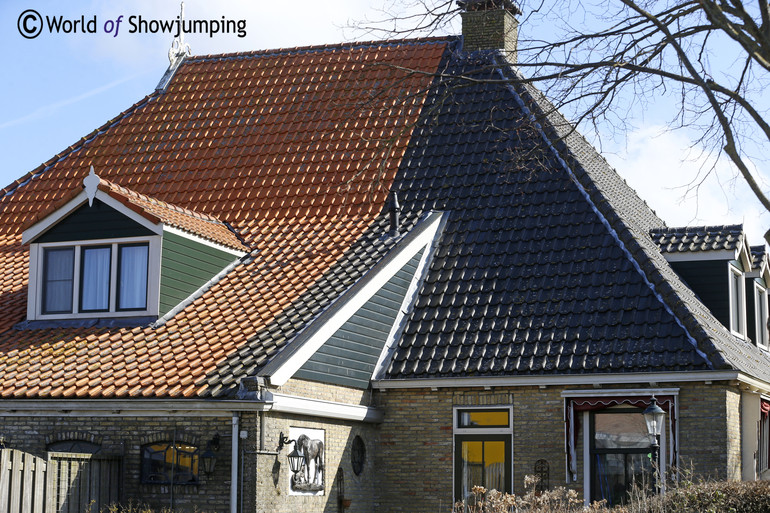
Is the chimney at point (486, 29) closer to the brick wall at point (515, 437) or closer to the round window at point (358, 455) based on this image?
the brick wall at point (515, 437)

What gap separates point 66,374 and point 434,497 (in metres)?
6.37

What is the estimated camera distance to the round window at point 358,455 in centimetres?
1736

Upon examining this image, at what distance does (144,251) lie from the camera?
711 inches

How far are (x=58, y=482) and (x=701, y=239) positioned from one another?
12466 millimetres

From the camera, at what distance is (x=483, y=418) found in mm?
17453

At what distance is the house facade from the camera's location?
15617 millimetres

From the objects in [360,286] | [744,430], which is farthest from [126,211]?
[744,430]

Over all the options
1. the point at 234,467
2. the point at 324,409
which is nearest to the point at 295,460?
the point at 324,409

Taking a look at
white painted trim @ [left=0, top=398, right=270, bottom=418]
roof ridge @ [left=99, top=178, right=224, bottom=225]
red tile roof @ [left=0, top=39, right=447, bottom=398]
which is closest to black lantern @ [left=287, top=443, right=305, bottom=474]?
white painted trim @ [left=0, top=398, right=270, bottom=418]

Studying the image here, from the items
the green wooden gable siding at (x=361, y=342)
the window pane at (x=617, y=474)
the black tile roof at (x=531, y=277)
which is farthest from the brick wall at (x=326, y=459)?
the window pane at (x=617, y=474)

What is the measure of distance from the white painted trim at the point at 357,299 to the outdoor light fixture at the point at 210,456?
53.3 inches

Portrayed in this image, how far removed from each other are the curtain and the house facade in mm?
49

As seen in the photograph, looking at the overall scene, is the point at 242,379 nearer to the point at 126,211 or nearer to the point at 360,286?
the point at 360,286

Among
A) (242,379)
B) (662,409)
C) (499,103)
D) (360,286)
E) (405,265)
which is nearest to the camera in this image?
(242,379)
